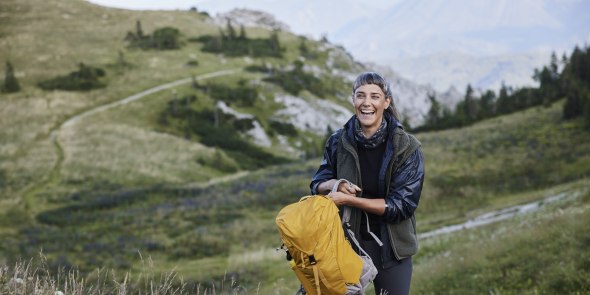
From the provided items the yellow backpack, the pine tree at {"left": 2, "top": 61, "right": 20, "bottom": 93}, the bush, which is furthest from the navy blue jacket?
the bush

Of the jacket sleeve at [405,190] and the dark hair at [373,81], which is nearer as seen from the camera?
the jacket sleeve at [405,190]

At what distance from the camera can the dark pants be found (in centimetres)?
418

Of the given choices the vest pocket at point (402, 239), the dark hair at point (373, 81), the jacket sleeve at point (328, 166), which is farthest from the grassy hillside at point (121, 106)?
the vest pocket at point (402, 239)

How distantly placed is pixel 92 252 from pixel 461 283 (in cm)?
2231

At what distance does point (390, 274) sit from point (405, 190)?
0.81 metres

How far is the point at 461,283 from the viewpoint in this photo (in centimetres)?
1046

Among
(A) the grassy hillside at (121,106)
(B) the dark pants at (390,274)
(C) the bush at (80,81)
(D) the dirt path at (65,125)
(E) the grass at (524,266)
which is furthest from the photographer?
(C) the bush at (80,81)

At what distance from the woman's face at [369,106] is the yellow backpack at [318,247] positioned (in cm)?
91

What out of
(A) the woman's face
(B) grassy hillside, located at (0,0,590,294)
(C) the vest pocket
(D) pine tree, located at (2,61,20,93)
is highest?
(A) the woman's face

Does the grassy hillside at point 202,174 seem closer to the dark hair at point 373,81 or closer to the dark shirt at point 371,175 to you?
the dark shirt at point 371,175

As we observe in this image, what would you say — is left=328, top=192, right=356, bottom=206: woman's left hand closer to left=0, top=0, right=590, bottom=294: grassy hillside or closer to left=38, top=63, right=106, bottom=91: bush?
left=0, top=0, right=590, bottom=294: grassy hillside

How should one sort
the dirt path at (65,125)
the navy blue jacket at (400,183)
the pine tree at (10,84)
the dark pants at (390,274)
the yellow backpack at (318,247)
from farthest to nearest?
1. the pine tree at (10,84)
2. the dirt path at (65,125)
3. the dark pants at (390,274)
4. the navy blue jacket at (400,183)
5. the yellow backpack at (318,247)

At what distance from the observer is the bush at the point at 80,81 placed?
3314 inches

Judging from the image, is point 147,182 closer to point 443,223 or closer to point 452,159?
point 452,159
